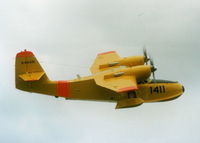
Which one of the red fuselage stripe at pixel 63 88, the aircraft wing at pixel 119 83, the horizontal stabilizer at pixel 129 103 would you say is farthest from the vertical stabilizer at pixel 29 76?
the horizontal stabilizer at pixel 129 103

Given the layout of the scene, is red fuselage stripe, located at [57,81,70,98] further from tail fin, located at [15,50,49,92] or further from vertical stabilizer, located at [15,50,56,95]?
tail fin, located at [15,50,49,92]

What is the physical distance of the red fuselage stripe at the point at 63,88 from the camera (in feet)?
94.6

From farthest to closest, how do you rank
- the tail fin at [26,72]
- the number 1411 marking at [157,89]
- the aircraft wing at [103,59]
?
the aircraft wing at [103,59], the tail fin at [26,72], the number 1411 marking at [157,89]

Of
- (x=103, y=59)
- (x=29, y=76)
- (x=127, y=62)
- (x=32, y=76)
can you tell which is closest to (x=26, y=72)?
(x=29, y=76)

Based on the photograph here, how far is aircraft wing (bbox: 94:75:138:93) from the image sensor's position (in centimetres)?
2552

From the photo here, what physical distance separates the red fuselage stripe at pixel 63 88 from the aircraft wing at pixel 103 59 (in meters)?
3.25

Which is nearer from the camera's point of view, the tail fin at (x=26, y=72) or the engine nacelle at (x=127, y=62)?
the tail fin at (x=26, y=72)

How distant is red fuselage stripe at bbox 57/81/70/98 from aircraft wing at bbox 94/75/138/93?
2536 millimetres

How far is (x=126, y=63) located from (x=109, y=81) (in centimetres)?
400

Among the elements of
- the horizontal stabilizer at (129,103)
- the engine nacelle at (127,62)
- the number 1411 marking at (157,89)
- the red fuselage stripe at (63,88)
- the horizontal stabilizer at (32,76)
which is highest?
the engine nacelle at (127,62)

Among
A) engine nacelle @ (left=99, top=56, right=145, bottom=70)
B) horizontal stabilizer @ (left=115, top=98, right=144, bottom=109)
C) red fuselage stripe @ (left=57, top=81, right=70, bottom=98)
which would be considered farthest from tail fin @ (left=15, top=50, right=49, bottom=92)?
horizontal stabilizer @ (left=115, top=98, right=144, bottom=109)

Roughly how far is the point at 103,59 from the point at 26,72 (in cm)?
776

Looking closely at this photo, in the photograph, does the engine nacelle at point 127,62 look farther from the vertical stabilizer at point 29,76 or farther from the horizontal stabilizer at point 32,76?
the horizontal stabilizer at point 32,76

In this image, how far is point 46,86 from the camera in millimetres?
29016
